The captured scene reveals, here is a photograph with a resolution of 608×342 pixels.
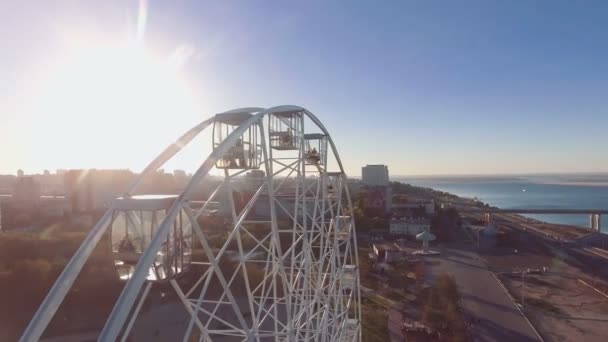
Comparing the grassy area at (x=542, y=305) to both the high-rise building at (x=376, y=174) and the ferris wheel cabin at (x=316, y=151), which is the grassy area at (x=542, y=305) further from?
the high-rise building at (x=376, y=174)

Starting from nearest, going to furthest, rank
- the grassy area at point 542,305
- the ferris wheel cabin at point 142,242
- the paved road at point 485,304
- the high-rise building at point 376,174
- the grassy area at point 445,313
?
the ferris wheel cabin at point 142,242 → the grassy area at point 445,313 → the paved road at point 485,304 → the grassy area at point 542,305 → the high-rise building at point 376,174

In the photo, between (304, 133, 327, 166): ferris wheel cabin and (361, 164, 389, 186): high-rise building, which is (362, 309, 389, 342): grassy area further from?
(361, 164, 389, 186): high-rise building

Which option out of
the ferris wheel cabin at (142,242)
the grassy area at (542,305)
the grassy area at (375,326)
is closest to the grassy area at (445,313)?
the grassy area at (375,326)

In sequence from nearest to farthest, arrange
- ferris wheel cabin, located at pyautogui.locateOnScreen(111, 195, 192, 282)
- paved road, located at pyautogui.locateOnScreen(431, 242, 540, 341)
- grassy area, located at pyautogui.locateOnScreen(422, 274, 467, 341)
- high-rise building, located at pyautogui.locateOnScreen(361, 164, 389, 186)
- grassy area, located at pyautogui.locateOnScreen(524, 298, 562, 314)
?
ferris wheel cabin, located at pyautogui.locateOnScreen(111, 195, 192, 282)
grassy area, located at pyautogui.locateOnScreen(422, 274, 467, 341)
paved road, located at pyautogui.locateOnScreen(431, 242, 540, 341)
grassy area, located at pyautogui.locateOnScreen(524, 298, 562, 314)
high-rise building, located at pyautogui.locateOnScreen(361, 164, 389, 186)

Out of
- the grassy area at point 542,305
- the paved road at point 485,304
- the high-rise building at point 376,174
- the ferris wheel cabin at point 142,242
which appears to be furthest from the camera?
the high-rise building at point 376,174

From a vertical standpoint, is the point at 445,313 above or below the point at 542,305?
above

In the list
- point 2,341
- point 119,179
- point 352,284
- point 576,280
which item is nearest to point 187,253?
point 352,284

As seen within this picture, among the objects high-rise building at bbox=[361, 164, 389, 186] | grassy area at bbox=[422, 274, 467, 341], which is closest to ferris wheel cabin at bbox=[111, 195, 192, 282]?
grassy area at bbox=[422, 274, 467, 341]

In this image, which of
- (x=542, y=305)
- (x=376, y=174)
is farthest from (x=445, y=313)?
(x=376, y=174)

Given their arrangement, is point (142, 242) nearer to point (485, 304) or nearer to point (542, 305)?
point (485, 304)

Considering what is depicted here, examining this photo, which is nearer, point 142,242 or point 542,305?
point 142,242
